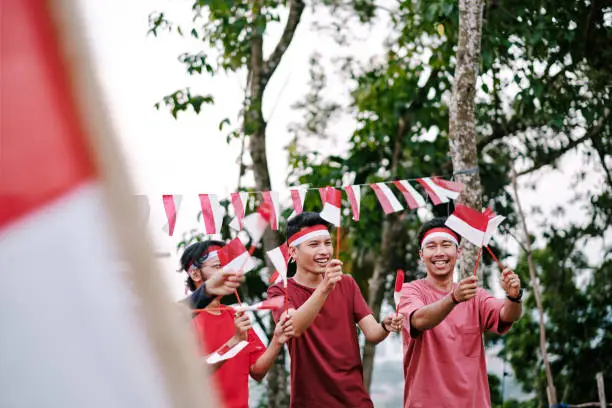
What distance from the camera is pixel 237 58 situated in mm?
10969

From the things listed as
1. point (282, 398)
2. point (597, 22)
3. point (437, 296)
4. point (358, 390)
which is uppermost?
point (597, 22)

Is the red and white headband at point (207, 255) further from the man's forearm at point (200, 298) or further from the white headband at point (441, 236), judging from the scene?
the man's forearm at point (200, 298)

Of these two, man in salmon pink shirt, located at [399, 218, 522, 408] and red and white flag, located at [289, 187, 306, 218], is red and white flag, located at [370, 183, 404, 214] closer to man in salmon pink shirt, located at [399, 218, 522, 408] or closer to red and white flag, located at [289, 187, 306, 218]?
red and white flag, located at [289, 187, 306, 218]

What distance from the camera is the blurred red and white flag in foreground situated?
0.68 metres

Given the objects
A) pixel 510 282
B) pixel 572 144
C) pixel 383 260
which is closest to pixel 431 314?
pixel 510 282

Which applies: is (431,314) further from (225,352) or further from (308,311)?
(225,352)

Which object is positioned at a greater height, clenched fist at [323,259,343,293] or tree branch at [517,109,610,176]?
tree branch at [517,109,610,176]

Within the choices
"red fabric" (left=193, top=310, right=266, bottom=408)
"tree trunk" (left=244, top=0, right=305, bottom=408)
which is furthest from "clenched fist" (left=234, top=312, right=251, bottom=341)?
"tree trunk" (left=244, top=0, right=305, bottom=408)

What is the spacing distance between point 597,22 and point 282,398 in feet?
Answer: 19.0

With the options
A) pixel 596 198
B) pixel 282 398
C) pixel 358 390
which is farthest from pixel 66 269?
pixel 596 198

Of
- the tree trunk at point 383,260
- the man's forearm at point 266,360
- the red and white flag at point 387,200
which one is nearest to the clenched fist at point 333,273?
the man's forearm at point 266,360

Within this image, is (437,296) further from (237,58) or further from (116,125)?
(237,58)

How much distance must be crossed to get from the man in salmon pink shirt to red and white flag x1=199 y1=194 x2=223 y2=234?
178cm

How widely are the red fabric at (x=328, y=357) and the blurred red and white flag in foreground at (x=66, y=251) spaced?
3390mm
